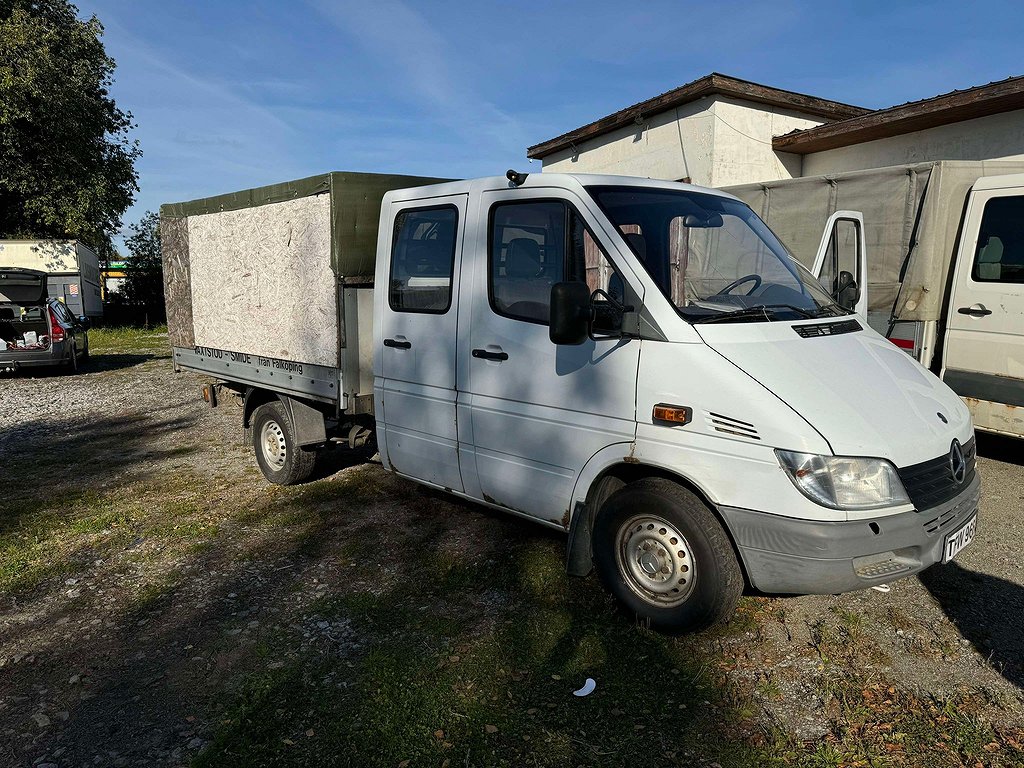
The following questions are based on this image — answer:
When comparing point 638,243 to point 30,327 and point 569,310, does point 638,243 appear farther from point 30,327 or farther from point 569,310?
point 30,327

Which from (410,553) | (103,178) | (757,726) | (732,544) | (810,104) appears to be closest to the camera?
(757,726)

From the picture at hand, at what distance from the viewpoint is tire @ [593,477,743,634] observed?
3428 mm

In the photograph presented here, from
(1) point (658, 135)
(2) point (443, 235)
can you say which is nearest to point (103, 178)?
(1) point (658, 135)

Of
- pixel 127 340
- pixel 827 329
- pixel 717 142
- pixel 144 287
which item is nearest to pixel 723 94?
pixel 717 142

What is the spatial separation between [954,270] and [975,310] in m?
0.44

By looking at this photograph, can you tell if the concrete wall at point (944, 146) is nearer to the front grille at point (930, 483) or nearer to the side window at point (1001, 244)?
the side window at point (1001, 244)

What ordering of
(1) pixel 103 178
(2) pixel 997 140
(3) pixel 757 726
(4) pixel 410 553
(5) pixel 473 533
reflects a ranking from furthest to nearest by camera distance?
(1) pixel 103 178, (2) pixel 997 140, (5) pixel 473 533, (4) pixel 410 553, (3) pixel 757 726

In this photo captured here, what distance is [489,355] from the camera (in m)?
4.28

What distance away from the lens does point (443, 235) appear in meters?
→ 4.62

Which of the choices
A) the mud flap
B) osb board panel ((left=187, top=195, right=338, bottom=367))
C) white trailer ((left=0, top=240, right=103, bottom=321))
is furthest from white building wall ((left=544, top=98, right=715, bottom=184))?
white trailer ((left=0, top=240, right=103, bottom=321))

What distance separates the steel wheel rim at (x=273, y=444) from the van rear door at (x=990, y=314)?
597 cm

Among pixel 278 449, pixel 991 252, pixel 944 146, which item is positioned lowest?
pixel 278 449

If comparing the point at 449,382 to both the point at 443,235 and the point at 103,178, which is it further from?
the point at 103,178

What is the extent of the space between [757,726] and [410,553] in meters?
2.56
